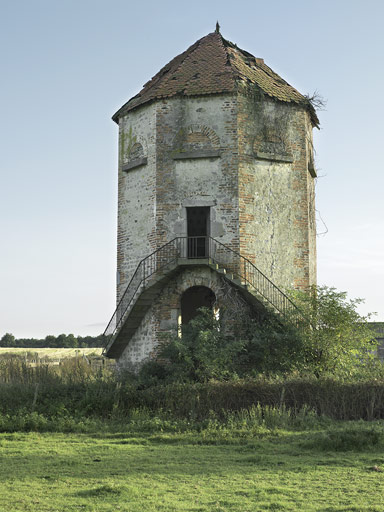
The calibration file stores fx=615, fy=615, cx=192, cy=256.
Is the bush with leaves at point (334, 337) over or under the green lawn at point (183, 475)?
over

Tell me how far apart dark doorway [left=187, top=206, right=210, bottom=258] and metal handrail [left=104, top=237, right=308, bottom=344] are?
4 centimetres

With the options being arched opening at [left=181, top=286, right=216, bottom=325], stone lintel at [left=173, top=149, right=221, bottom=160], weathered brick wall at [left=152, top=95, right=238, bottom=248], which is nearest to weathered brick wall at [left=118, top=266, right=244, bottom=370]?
weathered brick wall at [left=152, top=95, right=238, bottom=248]

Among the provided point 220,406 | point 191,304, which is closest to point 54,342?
point 191,304

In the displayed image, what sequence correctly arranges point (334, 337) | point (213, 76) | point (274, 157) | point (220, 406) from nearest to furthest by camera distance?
point (220, 406) < point (334, 337) < point (274, 157) < point (213, 76)

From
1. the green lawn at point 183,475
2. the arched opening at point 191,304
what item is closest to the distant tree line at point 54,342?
the arched opening at point 191,304

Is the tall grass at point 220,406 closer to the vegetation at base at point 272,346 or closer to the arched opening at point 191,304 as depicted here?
the vegetation at base at point 272,346

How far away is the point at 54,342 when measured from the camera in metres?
63.5

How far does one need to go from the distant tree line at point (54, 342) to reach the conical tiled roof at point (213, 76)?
39214 mm

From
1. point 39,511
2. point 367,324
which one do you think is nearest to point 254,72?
point 367,324

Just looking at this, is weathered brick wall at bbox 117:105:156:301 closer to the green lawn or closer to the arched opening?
the arched opening

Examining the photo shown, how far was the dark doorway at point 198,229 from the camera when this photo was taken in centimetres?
2208

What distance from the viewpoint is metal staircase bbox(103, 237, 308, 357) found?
2006 centimetres

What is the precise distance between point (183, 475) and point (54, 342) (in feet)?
181

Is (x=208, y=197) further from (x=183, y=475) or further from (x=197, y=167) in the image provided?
(x=183, y=475)
